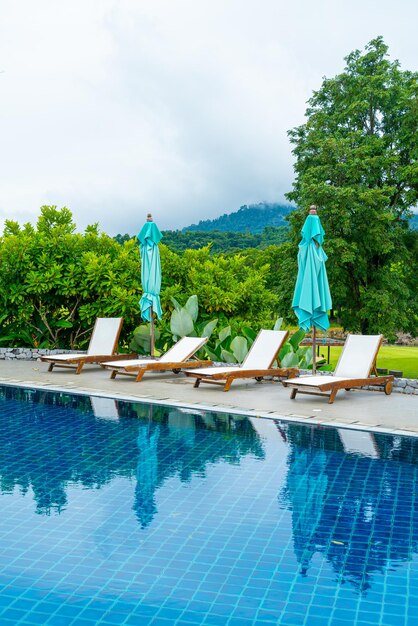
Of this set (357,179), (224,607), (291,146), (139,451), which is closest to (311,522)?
(224,607)

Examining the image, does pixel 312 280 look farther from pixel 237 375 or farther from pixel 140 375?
pixel 140 375

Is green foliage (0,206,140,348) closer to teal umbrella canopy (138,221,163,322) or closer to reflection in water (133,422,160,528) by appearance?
teal umbrella canopy (138,221,163,322)

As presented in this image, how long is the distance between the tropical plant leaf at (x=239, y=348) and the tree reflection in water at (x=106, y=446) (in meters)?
3.31

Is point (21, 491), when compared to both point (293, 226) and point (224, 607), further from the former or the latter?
point (293, 226)

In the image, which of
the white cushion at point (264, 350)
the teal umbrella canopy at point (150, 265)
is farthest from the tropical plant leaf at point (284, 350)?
the teal umbrella canopy at point (150, 265)

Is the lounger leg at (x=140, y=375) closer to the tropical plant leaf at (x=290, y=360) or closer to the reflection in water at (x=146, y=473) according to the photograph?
the tropical plant leaf at (x=290, y=360)

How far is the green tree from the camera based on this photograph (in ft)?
75.6

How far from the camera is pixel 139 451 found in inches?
260

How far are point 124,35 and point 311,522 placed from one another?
61.3ft

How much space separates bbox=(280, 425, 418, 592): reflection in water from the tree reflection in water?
75cm

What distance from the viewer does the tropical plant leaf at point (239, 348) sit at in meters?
12.0

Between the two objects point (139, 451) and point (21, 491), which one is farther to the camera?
point (139, 451)

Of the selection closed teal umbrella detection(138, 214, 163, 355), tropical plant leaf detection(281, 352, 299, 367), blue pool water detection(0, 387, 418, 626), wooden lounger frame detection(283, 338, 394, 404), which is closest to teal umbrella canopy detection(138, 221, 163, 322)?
closed teal umbrella detection(138, 214, 163, 355)

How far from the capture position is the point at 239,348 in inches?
473
